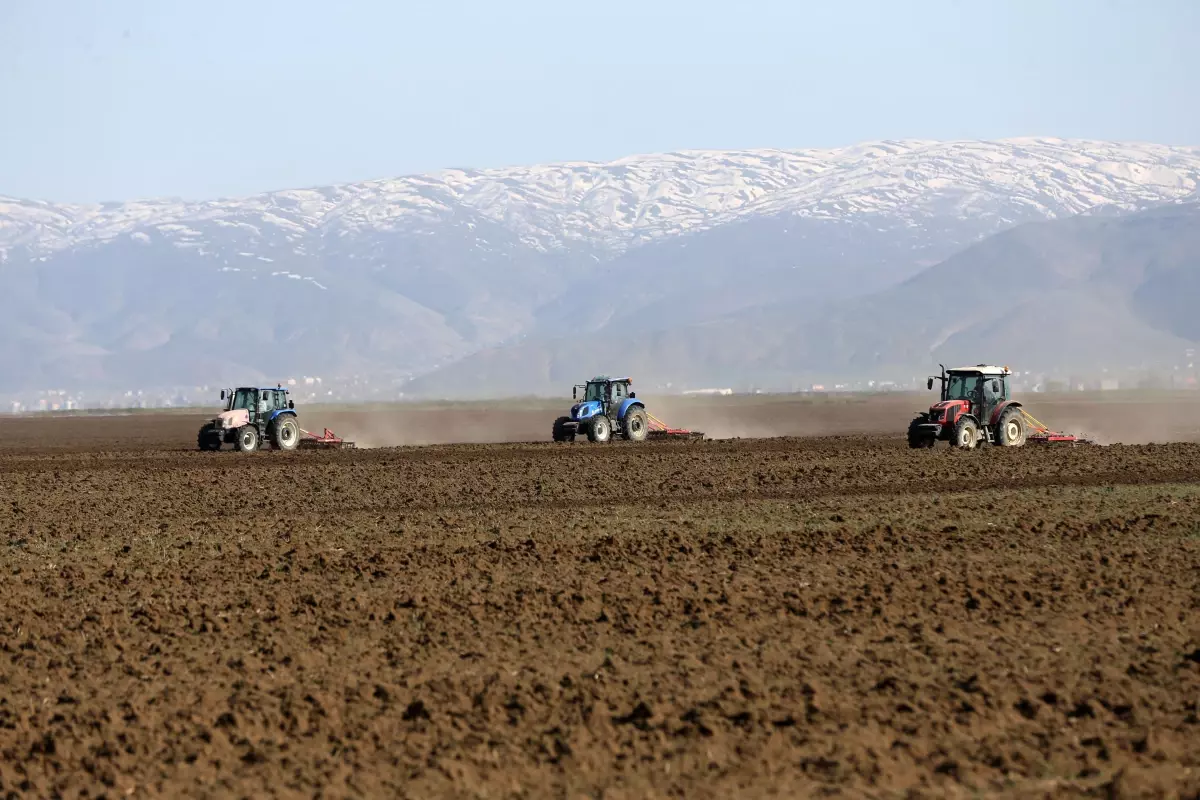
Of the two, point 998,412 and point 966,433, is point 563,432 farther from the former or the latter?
point 998,412

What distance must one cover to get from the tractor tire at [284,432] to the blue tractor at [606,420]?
742 centimetres

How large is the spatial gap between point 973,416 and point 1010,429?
1.01 meters

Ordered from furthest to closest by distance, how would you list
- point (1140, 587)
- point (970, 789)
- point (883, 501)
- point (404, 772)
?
point (883, 501)
point (1140, 587)
point (404, 772)
point (970, 789)

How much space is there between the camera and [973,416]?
41.1 m

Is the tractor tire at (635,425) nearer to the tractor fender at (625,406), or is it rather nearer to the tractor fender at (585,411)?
the tractor fender at (625,406)

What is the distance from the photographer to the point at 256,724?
12836 mm

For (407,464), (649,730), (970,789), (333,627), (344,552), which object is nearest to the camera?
(970,789)

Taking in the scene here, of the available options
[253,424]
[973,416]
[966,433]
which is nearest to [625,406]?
[253,424]

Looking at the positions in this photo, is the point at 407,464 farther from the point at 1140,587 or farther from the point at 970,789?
the point at 970,789

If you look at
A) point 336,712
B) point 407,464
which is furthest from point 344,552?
point 407,464

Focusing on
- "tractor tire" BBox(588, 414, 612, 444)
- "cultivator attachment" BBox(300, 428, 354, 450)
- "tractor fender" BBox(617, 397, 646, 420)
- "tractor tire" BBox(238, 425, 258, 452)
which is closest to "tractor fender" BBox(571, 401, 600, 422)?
"tractor tire" BBox(588, 414, 612, 444)

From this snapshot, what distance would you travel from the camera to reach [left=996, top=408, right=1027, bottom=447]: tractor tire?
41.0 metres

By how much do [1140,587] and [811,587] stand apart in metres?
3.44

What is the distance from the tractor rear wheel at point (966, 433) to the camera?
4066cm
